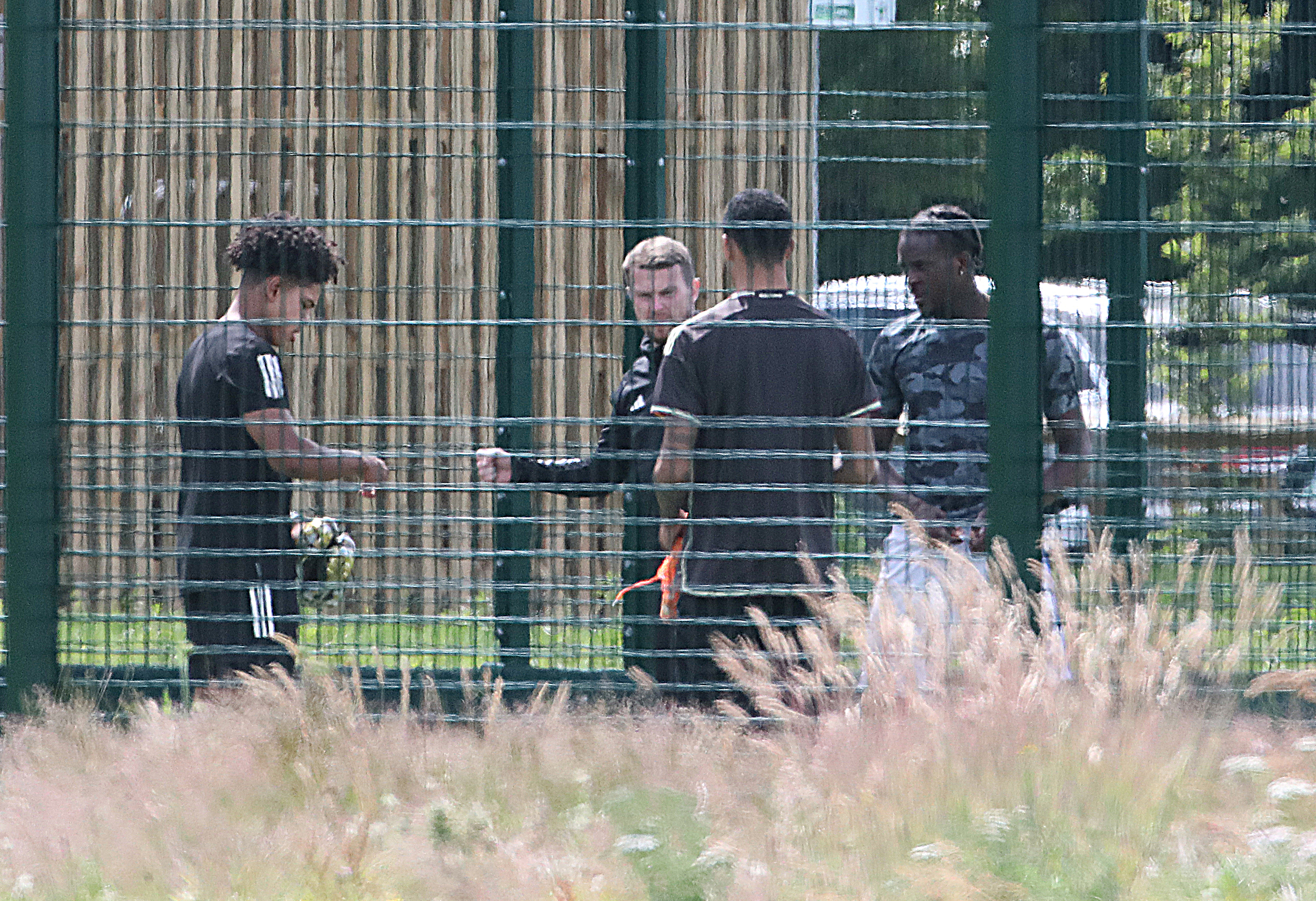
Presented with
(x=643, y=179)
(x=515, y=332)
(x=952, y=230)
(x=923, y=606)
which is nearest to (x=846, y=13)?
(x=952, y=230)

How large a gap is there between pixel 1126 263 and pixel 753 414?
164 cm

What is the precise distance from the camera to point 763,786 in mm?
4090

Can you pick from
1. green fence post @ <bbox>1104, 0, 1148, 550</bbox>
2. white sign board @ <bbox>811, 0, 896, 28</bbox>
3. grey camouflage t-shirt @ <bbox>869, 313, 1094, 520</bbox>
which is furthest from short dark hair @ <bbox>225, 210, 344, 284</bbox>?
green fence post @ <bbox>1104, 0, 1148, 550</bbox>

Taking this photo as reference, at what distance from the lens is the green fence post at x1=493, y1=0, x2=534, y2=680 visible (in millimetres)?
5855

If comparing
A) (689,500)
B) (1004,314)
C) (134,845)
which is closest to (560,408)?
(689,500)

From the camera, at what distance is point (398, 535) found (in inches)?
214

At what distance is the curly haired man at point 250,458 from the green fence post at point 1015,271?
5.78 feet

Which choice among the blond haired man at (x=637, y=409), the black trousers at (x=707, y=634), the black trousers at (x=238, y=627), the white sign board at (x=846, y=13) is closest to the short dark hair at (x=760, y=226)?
the blond haired man at (x=637, y=409)

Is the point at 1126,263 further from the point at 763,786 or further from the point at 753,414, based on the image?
the point at 763,786

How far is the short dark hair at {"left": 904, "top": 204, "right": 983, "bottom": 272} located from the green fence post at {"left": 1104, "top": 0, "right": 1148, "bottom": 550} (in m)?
0.40

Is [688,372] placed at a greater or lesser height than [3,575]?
greater

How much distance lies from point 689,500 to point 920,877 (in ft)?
5.88

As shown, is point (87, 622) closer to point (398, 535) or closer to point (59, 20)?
point (398, 535)

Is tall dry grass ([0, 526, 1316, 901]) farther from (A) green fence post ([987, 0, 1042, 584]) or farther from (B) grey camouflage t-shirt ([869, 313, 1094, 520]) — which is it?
(B) grey camouflage t-shirt ([869, 313, 1094, 520])
